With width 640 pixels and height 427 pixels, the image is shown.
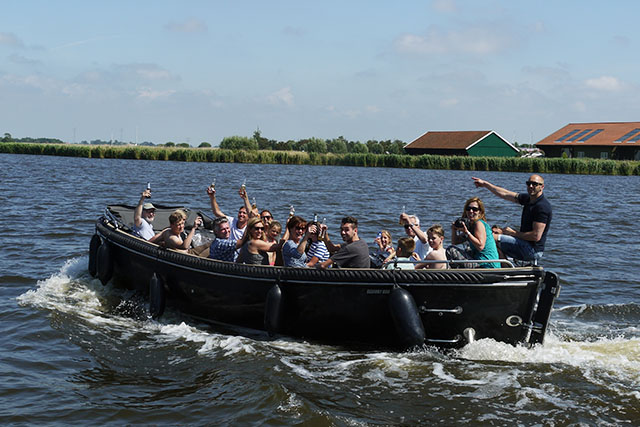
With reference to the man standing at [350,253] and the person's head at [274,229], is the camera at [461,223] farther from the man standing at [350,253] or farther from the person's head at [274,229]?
the person's head at [274,229]

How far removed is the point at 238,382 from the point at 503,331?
9.00 feet

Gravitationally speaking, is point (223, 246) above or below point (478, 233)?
below

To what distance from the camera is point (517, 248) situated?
26.0 feet

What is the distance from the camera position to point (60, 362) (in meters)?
7.34

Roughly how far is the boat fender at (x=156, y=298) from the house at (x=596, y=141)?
5169cm

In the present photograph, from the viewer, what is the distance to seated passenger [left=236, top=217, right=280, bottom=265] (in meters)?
7.96

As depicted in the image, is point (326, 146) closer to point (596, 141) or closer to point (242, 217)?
point (596, 141)

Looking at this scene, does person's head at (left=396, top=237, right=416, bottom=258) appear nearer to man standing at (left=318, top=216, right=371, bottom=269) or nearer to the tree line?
man standing at (left=318, top=216, right=371, bottom=269)

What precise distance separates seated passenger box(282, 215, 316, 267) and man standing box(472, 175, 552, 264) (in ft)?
6.82

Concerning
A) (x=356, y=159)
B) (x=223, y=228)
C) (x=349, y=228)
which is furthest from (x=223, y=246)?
(x=356, y=159)

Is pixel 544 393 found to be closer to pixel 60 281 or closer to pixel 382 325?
pixel 382 325

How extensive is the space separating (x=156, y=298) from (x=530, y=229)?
15.4 ft

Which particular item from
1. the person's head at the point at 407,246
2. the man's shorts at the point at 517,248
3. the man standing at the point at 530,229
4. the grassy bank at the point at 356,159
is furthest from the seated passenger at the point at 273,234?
the grassy bank at the point at 356,159

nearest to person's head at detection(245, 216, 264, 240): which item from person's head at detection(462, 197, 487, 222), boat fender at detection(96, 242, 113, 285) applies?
person's head at detection(462, 197, 487, 222)
